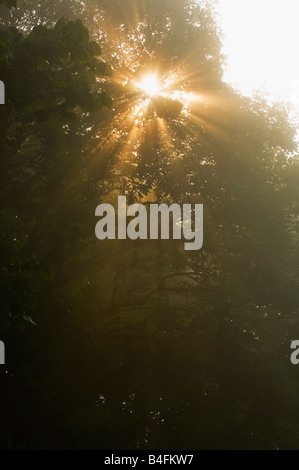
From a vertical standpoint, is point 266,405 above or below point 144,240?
below

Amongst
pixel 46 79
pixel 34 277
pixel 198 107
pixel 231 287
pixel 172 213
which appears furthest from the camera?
pixel 198 107

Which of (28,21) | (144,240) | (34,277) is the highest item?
(28,21)

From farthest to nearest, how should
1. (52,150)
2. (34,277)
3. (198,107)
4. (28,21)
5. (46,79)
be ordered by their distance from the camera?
(28,21) < (198,107) < (52,150) < (46,79) < (34,277)

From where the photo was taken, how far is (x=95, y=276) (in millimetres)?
14617

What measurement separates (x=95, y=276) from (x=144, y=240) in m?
2.58

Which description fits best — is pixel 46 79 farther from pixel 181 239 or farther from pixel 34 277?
pixel 181 239

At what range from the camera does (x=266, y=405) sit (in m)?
12.2

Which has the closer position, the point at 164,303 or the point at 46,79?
the point at 46,79

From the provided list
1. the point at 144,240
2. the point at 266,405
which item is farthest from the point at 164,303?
the point at 266,405

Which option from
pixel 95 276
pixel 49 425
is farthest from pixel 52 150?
pixel 49 425

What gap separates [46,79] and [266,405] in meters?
10.3

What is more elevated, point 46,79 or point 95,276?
point 46,79
